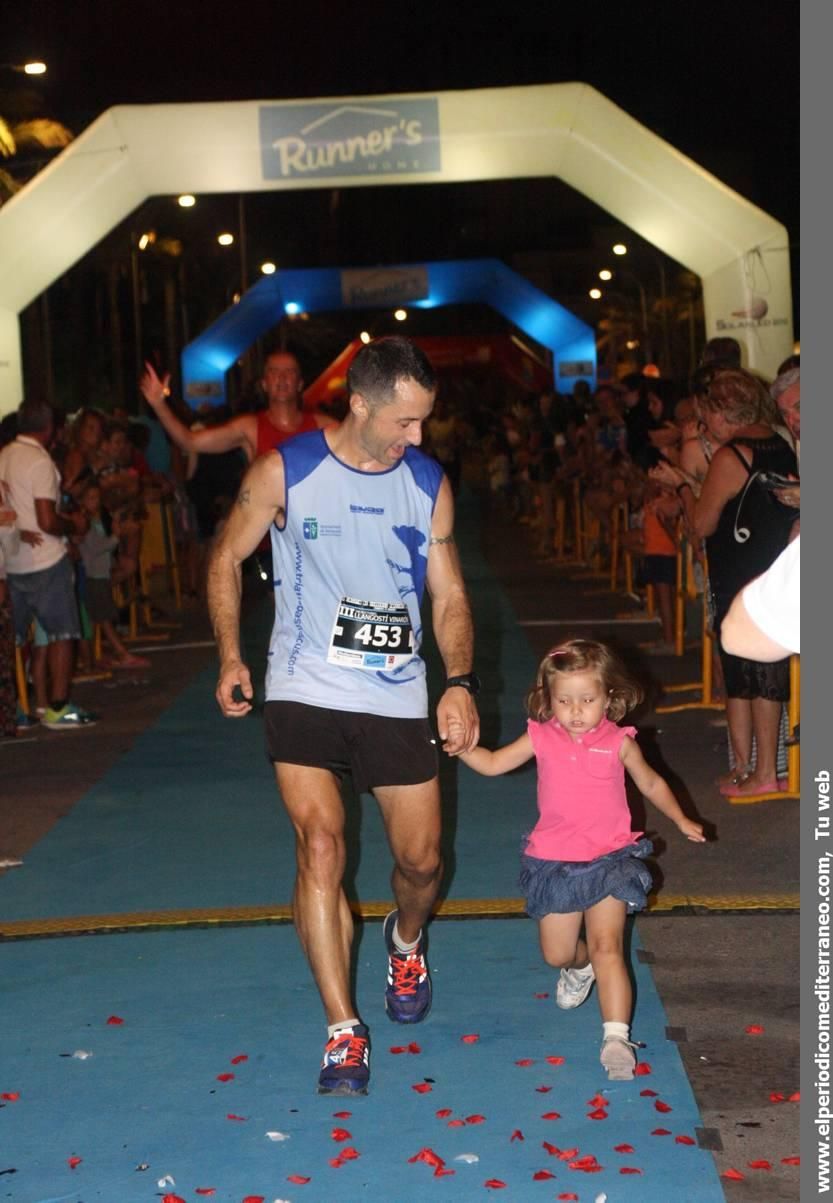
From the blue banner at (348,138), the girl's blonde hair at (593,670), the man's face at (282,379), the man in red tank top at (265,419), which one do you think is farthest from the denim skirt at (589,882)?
the blue banner at (348,138)

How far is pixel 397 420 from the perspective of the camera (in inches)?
187

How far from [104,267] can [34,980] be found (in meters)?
36.5

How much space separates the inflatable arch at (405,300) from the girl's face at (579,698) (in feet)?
82.9

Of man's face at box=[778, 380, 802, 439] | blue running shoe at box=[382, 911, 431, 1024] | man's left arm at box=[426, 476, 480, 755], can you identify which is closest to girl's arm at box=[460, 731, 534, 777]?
man's left arm at box=[426, 476, 480, 755]

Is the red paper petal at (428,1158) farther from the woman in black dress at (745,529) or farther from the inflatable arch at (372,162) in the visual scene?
the inflatable arch at (372,162)

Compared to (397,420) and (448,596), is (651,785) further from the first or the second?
(397,420)

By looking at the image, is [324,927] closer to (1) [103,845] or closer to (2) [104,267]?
(1) [103,845]

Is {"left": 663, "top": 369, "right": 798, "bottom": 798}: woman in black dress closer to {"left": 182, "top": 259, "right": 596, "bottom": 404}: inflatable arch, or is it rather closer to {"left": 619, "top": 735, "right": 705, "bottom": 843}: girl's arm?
{"left": 619, "top": 735, "right": 705, "bottom": 843}: girl's arm

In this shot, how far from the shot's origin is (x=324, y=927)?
4.71 metres

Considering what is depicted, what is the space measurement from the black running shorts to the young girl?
172 millimetres

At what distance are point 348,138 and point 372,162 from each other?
29cm

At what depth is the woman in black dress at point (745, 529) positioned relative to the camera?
7762mm

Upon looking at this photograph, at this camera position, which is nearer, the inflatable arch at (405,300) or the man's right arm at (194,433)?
the man's right arm at (194,433)

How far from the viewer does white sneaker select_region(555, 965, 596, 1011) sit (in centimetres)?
525
